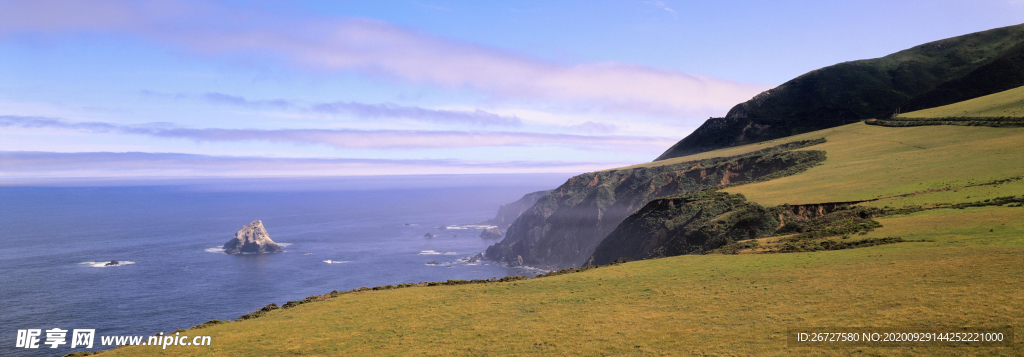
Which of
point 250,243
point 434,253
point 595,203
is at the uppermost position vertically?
point 595,203

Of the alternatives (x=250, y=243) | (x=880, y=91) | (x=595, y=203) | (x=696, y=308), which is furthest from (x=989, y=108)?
(x=250, y=243)

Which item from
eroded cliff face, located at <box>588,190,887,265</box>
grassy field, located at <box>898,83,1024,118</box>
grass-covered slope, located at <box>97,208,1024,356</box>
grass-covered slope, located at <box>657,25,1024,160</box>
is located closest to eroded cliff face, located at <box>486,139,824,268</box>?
grassy field, located at <box>898,83,1024,118</box>

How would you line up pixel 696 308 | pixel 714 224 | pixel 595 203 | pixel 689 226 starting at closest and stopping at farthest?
pixel 696 308, pixel 714 224, pixel 689 226, pixel 595 203

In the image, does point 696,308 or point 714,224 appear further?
point 714,224

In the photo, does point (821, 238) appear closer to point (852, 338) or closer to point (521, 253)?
point (852, 338)

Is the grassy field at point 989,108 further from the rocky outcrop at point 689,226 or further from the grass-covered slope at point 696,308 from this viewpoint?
the grass-covered slope at point 696,308

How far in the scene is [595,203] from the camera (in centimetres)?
15138

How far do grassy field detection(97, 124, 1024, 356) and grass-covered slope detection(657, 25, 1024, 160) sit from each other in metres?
138

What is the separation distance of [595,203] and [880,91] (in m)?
117

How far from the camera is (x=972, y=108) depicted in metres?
97.9

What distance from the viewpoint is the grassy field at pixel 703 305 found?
21859 millimetres

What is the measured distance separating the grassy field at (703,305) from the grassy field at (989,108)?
5308cm

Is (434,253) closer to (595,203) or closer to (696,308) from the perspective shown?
(595,203)

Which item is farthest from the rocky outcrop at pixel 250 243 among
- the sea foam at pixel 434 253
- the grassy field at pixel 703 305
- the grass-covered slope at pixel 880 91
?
the grass-covered slope at pixel 880 91
